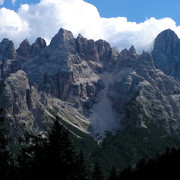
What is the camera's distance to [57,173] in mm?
33750

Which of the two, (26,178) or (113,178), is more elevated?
(26,178)

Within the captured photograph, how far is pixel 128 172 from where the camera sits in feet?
347

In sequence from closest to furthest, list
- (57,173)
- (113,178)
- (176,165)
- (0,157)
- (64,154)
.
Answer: (57,173) → (64,154) → (0,157) → (176,165) → (113,178)

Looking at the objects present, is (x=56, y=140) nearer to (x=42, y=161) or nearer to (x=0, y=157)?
(x=42, y=161)

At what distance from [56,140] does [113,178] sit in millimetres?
71957

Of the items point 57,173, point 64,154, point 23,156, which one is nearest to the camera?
point 57,173

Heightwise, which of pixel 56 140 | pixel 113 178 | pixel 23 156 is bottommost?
pixel 113 178

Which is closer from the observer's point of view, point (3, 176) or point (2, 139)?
point (3, 176)

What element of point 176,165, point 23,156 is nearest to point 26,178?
point 23,156

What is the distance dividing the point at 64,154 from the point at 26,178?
391 cm

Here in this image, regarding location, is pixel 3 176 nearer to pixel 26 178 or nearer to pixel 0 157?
pixel 0 157

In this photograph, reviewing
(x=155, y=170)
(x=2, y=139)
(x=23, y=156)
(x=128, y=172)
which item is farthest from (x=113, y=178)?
(x=2, y=139)

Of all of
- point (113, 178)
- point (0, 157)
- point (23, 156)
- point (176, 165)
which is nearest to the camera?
point (0, 157)

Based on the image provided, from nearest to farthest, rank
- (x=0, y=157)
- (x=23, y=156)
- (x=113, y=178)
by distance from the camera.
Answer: (x=0, y=157), (x=23, y=156), (x=113, y=178)
